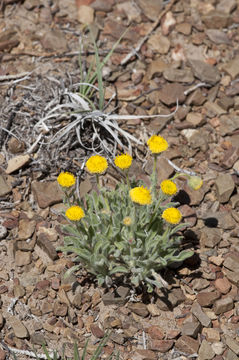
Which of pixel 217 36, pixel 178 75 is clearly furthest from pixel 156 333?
pixel 217 36

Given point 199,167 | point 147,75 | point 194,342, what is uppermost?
point 147,75

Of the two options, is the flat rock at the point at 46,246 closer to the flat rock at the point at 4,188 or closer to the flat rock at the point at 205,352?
the flat rock at the point at 4,188

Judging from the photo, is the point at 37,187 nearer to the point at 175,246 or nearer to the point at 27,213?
the point at 27,213

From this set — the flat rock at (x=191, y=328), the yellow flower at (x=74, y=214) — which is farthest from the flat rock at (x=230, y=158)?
the yellow flower at (x=74, y=214)

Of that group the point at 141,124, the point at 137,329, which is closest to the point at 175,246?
the point at 137,329

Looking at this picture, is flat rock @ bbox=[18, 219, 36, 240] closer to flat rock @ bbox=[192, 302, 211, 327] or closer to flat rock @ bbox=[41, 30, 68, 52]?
flat rock @ bbox=[192, 302, 211, 327]

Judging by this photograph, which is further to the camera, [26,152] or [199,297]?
[26,152]
